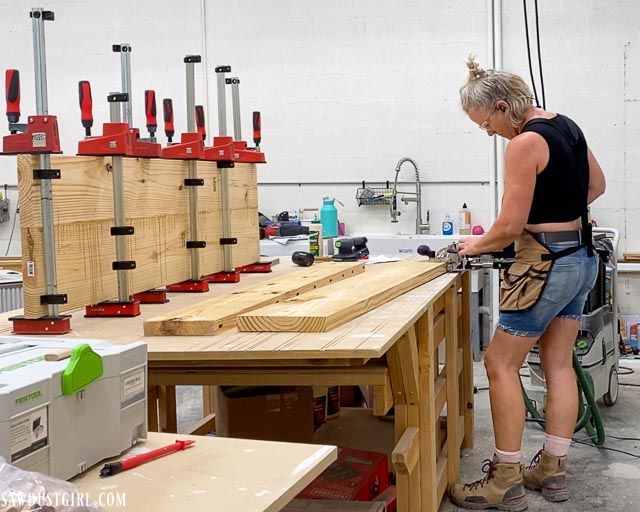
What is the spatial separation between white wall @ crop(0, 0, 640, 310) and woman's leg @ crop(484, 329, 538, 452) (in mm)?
3115

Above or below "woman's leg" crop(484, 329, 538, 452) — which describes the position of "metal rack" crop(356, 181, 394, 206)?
above

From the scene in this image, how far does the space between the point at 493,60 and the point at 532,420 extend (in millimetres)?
2749

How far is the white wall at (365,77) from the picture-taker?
19.4ft

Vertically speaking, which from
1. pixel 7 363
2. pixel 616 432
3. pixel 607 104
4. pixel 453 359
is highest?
pixel 607 104

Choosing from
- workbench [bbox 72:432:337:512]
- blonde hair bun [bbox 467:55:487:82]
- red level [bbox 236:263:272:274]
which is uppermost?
blonde hair bun [bbox 467:55:487:82]

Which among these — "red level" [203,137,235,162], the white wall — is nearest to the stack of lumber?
"red level" [203,137,235,162]

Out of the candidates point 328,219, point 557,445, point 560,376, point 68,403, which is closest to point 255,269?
point 560,376

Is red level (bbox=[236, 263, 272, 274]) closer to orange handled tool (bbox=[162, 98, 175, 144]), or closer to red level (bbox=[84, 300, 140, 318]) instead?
orange handled tool (bbox=[162, 98, 175, 144])

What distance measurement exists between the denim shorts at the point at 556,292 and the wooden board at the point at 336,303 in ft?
1.16

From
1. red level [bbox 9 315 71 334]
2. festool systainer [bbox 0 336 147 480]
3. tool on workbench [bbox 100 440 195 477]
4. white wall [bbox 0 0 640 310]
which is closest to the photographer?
festool systainer [bbox 0 336 147 480]

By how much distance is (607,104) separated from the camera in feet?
19.4

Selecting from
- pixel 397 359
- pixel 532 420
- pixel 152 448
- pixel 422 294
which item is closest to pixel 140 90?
pixel 532 420

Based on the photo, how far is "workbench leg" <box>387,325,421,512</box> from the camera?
2.30 m

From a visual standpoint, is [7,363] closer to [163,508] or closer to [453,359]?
[163,508]
